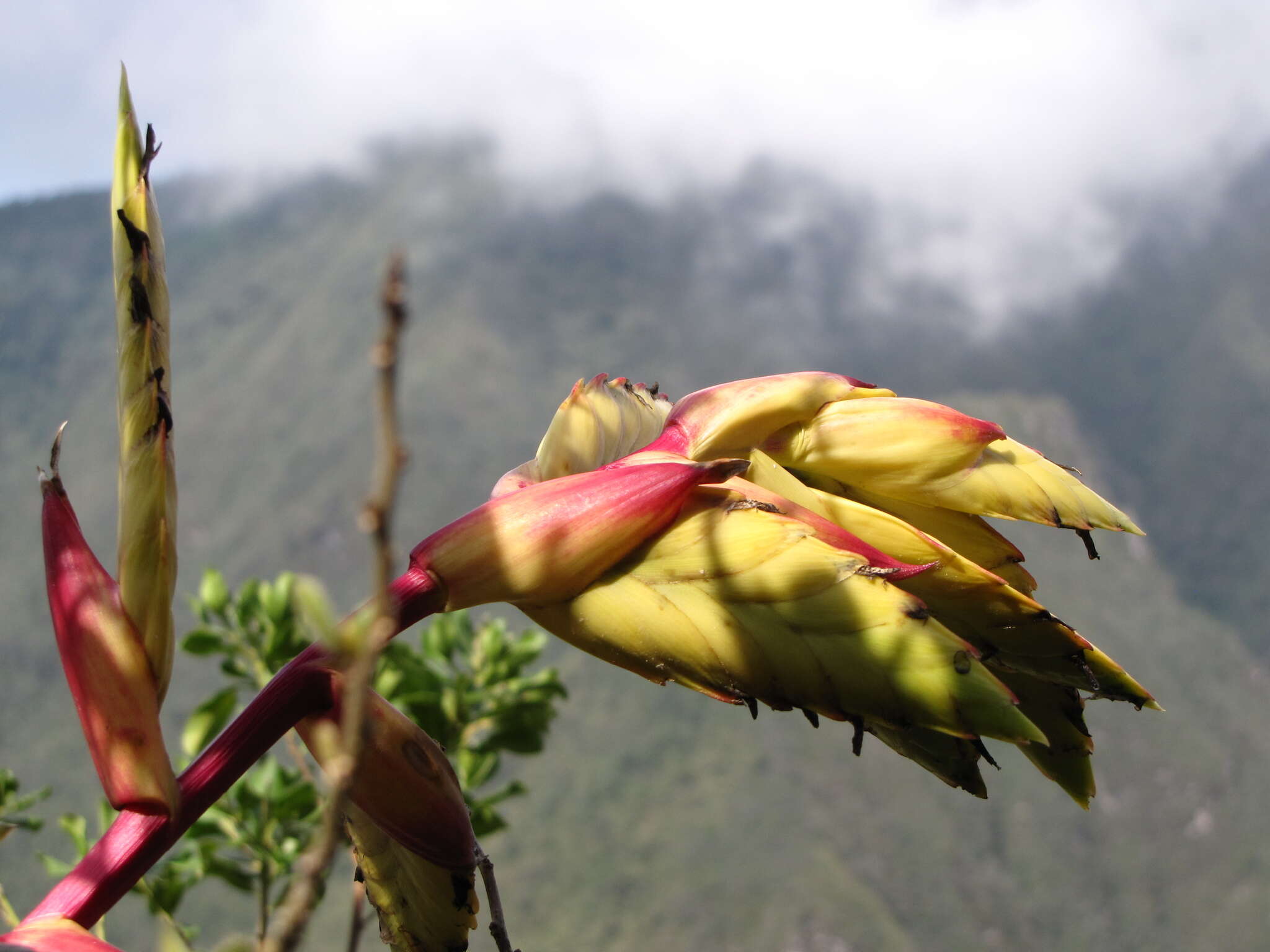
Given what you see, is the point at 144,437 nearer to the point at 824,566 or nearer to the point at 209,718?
the point at 824,566

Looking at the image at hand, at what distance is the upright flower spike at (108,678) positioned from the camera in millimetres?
600

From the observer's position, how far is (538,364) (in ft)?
451

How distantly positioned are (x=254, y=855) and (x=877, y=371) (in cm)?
14034

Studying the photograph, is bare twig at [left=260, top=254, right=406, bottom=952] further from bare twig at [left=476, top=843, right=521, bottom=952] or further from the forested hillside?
the forested hillside

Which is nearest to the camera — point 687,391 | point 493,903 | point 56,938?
point 56,938

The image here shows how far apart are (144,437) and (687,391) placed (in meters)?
91.9

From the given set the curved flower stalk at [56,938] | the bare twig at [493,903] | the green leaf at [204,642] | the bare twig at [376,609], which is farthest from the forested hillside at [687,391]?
the bare twig at [376,609]

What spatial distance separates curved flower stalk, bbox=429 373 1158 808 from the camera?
0.62 meters

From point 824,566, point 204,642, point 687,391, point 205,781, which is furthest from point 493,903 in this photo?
point 687,391

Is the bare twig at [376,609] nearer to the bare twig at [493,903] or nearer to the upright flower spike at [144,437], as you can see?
the upright flower spike at [144,437]

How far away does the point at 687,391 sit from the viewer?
92125mm

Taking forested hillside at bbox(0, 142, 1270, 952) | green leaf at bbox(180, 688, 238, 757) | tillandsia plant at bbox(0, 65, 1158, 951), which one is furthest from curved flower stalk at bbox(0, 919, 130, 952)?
forested hillside at bbox(0, 142, 1270, 952)

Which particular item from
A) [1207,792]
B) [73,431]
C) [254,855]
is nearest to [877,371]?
[1207,792]

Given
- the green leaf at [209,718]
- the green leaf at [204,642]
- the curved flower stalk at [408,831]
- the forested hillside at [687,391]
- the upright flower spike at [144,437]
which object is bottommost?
the forested hillside at [687,391]
